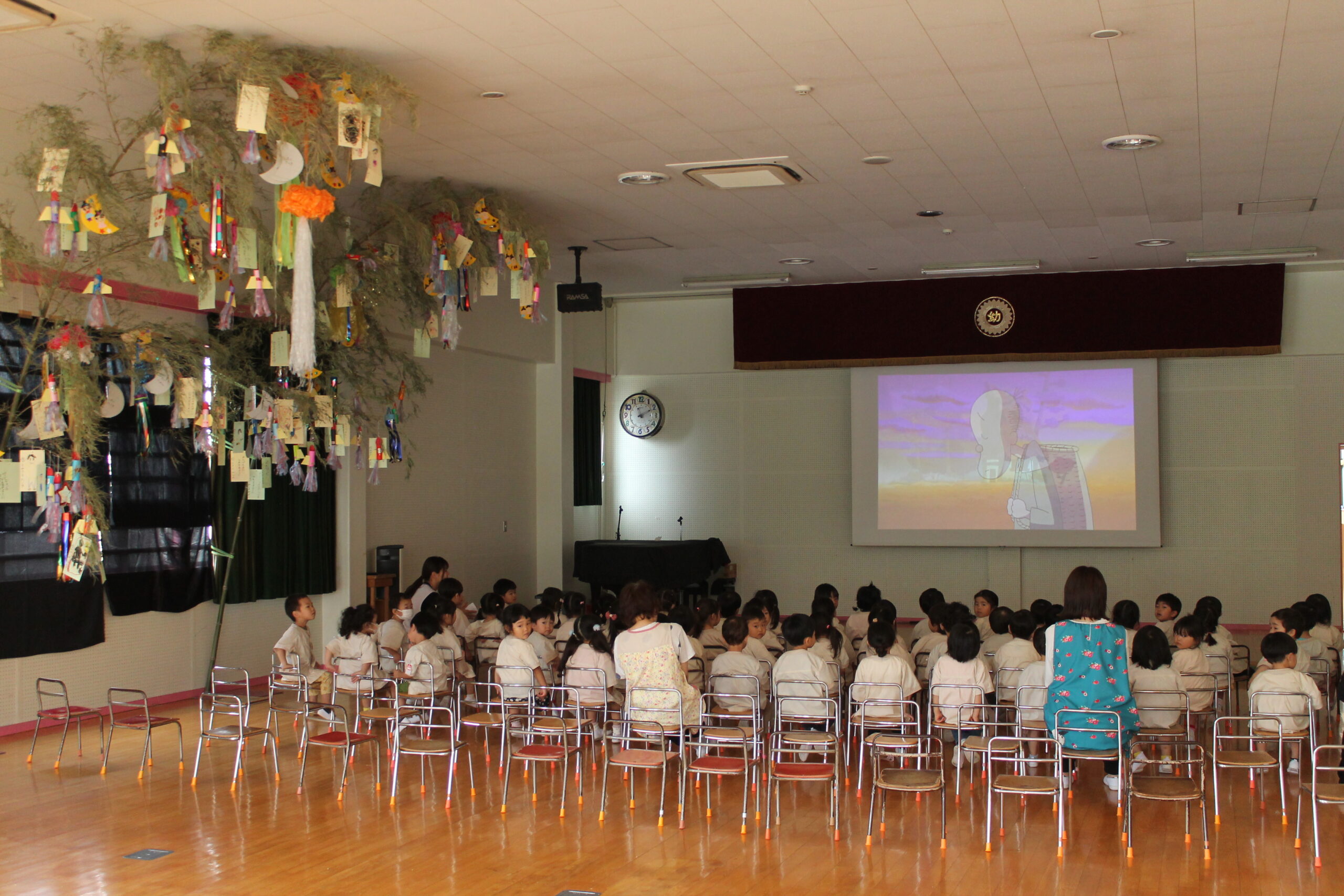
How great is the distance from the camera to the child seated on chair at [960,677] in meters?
6.59

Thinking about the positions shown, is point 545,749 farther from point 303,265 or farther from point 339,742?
point 303,265

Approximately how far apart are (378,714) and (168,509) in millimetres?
3101

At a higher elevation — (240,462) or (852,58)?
(852,58)

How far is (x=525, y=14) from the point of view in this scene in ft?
18.1

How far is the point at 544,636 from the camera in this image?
7.91 metres

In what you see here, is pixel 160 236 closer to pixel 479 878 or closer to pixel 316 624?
pixel 479 878

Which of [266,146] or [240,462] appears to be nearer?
[266,146]

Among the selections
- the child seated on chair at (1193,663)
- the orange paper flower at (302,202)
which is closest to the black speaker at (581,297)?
the orange paper flower at (302,202)

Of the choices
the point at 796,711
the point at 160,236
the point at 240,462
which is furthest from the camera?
the point at 240,462

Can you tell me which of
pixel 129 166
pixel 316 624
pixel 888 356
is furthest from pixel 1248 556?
pixel 129 166

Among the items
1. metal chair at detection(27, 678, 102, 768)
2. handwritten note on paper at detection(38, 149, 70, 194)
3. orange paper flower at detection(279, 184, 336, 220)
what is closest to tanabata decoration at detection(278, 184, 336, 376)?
orange paper flower at detection(279, 184, 336, 220)

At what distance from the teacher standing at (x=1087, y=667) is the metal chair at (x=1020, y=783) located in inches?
6.8

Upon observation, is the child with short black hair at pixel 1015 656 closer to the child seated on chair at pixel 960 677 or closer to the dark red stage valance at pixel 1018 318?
the child seated on chair at pixel 960 677

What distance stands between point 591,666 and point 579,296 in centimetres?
473
